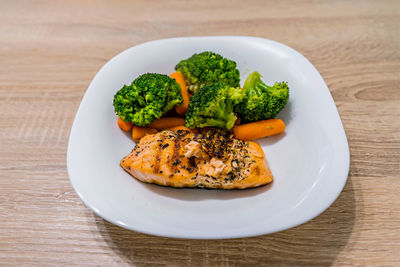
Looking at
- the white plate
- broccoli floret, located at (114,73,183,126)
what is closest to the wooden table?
the white plate

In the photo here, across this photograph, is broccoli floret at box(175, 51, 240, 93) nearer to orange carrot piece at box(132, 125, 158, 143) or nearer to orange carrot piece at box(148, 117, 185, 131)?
orange carrot piece at box(148, 117, 185, 131)

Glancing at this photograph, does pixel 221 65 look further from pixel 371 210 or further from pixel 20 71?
pixel 20 71

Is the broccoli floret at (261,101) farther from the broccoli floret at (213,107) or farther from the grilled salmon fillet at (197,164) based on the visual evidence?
the grilled salmon fillet at (197,164)

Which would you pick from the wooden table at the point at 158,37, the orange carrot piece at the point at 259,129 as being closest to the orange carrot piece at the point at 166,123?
the orange carrot piece at the point at 259,129

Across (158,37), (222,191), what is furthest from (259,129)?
(158,37)

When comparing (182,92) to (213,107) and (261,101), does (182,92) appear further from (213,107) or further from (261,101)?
(261,101)

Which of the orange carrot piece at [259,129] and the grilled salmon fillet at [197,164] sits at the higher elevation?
the orange carrot piece at [259,129]
